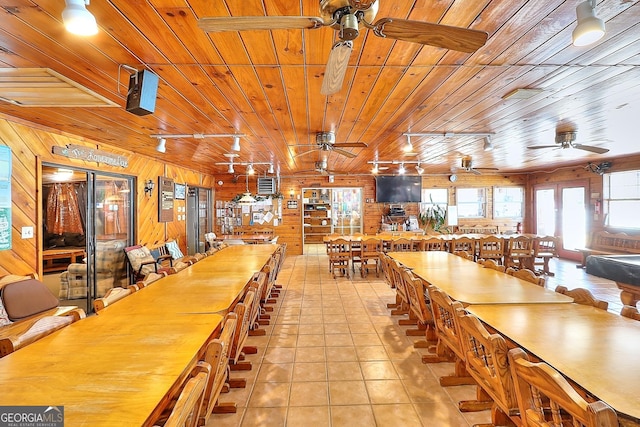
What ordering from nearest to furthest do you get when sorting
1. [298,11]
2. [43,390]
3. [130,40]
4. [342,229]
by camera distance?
[43,390] → [298,11] → [130,40] → [342,229]

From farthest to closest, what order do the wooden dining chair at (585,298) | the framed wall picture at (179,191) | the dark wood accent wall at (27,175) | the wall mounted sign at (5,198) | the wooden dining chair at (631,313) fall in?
the framed wall picture at (179,191)
the dark wood accent wall at (27,175)
the wall mounted sign at (5,198)
the wooden dining chair at (585,298)
the wooden dining chair at (631,313)

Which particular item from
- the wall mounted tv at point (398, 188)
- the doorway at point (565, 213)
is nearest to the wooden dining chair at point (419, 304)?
the wall mounted tv at point (398, 188)

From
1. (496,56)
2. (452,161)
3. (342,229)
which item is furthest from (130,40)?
(342,229)

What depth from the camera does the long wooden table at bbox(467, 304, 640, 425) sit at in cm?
120

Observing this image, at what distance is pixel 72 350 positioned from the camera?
152cm

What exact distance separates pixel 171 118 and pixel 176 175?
407 cm

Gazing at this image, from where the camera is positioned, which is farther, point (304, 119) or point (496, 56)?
point (304, 119)

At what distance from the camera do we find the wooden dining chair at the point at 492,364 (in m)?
1.56

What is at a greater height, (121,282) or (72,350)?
(72,350)

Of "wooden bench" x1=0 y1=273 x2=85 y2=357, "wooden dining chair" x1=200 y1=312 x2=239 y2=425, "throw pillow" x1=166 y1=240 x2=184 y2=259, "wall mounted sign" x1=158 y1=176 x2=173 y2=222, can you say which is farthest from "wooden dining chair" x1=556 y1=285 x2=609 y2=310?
"wall mounted sign" x1=158 y1=176 x2=173 y2=222

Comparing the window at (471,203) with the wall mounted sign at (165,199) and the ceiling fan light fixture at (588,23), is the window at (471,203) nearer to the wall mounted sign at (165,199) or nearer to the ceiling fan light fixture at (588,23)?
the wall mounted sign at (165,199)

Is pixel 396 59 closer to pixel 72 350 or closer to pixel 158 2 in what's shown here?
pixel 158 2

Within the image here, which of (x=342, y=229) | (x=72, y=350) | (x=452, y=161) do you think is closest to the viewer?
(x=72, y=350)

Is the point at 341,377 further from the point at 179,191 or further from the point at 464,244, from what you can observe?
the point at 179,191
